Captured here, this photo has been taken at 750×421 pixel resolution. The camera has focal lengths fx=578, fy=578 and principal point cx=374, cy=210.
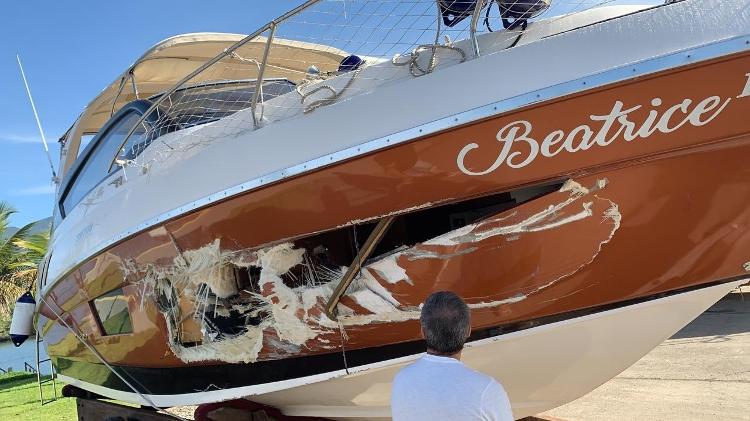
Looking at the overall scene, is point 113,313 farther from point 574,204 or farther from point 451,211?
point 574,204

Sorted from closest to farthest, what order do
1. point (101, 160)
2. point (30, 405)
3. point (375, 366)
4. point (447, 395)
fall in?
point (447, 395) → point (375, 366) → point (101, 160) → point (30, 405)

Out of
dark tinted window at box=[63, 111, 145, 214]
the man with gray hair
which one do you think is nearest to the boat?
dark tinted window at box=[63, 111, 145, 214]

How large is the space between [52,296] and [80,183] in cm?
87

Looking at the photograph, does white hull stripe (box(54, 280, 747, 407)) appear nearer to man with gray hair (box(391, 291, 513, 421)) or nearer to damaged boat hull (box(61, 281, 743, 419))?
damaged boat hull (box(61, 281, 743, 419))

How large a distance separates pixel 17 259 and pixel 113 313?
16.2 metres

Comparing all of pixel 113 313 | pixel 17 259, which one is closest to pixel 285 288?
pixel 113 313

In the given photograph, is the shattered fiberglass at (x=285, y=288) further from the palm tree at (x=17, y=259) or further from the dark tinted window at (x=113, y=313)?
the palm tree at (x=17, y=259)

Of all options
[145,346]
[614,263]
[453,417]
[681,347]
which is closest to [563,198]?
[614,263]

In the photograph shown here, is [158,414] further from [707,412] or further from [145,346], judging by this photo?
[707,412]

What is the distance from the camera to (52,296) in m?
4.34

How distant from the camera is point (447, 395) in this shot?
4.48 ft

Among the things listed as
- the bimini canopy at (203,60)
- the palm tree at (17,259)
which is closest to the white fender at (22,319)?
the bimini canopy at (203,60)

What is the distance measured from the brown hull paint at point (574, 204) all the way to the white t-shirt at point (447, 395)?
102 cm

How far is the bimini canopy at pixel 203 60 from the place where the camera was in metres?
4.48
